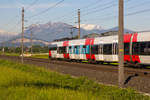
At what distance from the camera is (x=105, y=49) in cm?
2658

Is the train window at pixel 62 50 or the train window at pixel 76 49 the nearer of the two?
the train window at pixel 76 49

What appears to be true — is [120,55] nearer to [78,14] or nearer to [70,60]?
[70,60]

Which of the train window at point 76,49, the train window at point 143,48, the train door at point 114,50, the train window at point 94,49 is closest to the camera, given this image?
the train window at point 143,48

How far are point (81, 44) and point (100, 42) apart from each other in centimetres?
512

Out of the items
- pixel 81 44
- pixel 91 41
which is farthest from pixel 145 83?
pixel 81 44

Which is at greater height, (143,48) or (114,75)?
(143,48)

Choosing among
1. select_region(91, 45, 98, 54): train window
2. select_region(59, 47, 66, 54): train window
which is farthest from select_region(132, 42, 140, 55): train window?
select_region(59, 47, 66, 54): train window

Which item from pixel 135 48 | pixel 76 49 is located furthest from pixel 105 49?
pixel 76 49

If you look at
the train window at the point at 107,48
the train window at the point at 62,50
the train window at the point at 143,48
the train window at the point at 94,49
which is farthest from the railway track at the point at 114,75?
the train window at the point at 62,50

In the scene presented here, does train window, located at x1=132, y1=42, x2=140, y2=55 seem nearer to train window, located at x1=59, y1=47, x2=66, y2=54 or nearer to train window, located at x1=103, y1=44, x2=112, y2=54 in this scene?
train window, located at x1=103, y1=44, x2=112, y2=54

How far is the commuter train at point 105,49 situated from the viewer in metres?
20.6

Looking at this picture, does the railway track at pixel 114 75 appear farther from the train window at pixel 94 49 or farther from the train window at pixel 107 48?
the train window at pixel 94 49

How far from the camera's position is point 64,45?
38406mm

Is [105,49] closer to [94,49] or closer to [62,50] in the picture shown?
[94,49]
